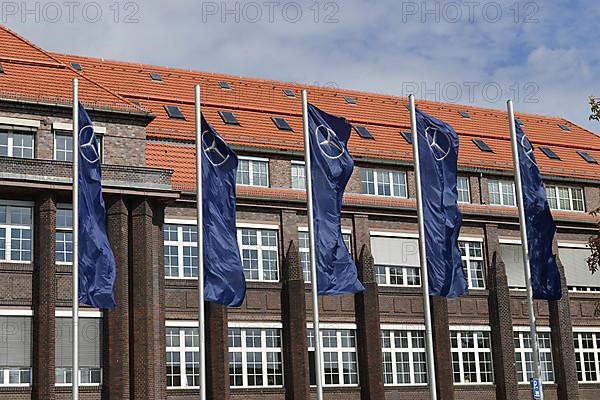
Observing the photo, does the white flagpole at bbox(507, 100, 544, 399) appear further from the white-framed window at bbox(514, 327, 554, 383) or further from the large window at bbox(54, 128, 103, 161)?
the white-framed window at bbox(514, 327, 554, 383)

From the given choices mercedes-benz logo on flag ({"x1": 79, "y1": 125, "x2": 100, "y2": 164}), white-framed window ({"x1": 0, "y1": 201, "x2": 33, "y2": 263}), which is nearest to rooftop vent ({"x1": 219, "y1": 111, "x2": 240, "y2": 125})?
white-framed window ({"x1": 0, "y1": 201, "x2": 33, "y2": 263})

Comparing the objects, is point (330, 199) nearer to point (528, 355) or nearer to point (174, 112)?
point (174, 112)

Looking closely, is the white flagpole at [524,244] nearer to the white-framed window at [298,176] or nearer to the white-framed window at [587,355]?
the white-framed window at [298,176]

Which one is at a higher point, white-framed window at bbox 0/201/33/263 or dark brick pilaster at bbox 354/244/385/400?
white-framed window at bbox 0/201/33/263

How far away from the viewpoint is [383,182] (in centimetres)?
3847

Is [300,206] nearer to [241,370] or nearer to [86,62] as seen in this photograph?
[241,370]

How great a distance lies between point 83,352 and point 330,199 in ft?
32.4

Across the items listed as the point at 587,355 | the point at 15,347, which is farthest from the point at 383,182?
the point at 15,347

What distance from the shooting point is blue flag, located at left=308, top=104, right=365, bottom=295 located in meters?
23.3

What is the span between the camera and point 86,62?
39469 millimetres

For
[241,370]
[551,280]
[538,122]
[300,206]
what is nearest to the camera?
[551,280]

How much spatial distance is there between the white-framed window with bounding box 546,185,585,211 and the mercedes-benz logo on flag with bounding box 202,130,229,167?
21497 millimetres

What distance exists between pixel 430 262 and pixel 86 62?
20310 millimetres

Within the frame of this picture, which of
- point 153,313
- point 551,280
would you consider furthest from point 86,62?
point 551,280
